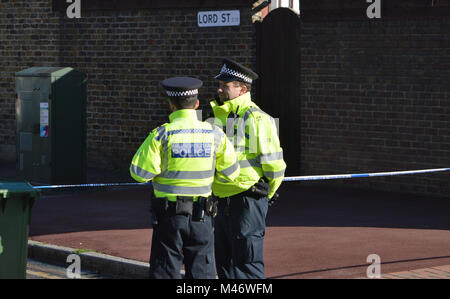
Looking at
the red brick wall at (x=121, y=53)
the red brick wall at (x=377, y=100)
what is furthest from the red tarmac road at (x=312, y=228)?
the red brick wall at (x=121, y=53)

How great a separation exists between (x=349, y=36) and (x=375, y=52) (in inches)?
19.5

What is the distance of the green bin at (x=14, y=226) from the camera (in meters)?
7.43

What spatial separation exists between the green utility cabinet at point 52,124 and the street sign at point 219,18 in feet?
7.86

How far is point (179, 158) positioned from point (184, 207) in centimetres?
35

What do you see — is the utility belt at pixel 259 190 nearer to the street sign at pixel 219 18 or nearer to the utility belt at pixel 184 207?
the utility belt at pixel 184 207

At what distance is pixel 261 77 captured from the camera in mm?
14984

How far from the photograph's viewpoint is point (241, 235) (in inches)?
281

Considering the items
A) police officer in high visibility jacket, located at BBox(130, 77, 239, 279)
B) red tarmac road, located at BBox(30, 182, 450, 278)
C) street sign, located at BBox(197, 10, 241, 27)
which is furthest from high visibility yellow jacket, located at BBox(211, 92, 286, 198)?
street sign, located at BBox(197, 10, 241, 27)

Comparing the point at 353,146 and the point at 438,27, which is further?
the point at 353,146

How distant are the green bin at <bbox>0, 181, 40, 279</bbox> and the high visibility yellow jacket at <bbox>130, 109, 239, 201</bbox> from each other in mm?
1225

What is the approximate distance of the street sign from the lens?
15.1 meters
